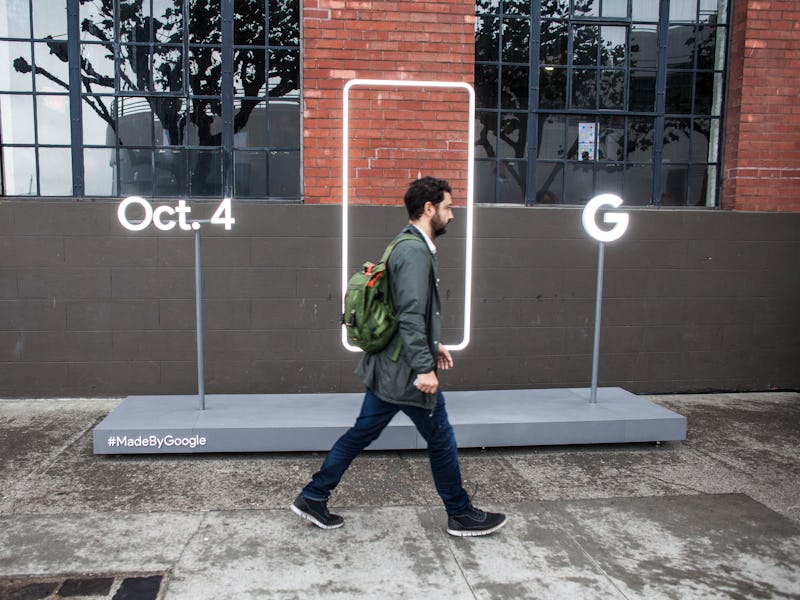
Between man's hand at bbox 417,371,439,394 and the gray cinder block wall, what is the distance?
295 cm

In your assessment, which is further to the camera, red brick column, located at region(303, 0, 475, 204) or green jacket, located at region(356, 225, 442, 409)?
red brick column, located at region(303, 0, 475, 204)

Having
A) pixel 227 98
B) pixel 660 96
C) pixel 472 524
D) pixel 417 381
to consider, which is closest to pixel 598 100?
pixel 660 96

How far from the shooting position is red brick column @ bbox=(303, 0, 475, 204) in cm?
597

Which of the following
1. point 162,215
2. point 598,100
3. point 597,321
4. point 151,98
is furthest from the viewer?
point 598,100

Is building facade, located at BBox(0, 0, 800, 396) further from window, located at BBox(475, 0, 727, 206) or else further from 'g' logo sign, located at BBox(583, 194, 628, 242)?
'g' logo sign, located at BBox(583, 194, 628, 242)

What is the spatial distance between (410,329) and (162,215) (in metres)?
3.57

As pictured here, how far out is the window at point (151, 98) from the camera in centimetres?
605

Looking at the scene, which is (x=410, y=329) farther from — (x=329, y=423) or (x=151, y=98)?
(x=151, y=98)

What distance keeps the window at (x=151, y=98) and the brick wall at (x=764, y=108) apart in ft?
14.0

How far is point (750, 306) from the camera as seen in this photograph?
6.75 metres

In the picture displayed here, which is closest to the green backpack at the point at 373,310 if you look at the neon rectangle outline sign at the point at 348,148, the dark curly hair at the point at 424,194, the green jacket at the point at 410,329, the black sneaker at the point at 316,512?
the green jacket at the point at 410,329

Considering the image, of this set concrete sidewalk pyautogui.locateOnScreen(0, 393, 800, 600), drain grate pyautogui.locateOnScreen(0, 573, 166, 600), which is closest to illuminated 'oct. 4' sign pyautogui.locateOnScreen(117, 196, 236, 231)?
concrete sidewalk pyautogui.locateOnScreen(0, 393, 800, 600)

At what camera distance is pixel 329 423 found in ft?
15.9

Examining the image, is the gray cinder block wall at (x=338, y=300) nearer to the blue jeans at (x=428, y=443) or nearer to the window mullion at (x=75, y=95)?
the window mullion at (x=75, y=95)
